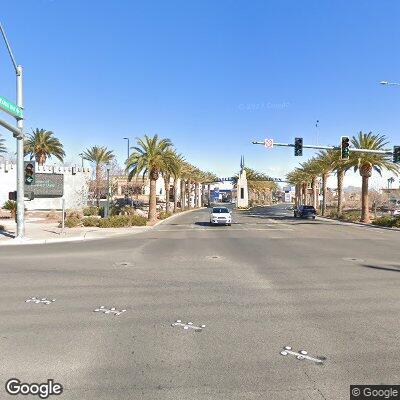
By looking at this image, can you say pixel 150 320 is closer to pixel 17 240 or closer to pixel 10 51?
pixel 17 240

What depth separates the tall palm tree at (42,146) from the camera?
53.2m

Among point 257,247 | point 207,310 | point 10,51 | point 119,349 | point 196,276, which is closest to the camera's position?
point 119,349

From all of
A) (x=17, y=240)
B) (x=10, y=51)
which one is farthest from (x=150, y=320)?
(x=10, y=51)

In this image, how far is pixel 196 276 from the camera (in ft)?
33.0

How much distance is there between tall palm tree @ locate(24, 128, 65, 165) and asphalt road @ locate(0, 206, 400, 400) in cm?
4619

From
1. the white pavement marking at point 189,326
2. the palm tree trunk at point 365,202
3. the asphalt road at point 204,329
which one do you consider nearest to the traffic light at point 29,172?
the asphalt road at point 204,329

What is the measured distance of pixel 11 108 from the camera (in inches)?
694

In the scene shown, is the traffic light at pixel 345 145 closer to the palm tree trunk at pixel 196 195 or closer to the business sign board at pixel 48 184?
the business sign board at pixel 48 184

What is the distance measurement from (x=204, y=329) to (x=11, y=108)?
16307mm

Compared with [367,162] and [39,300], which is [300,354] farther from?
[367,162]

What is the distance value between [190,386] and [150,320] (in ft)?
7.78

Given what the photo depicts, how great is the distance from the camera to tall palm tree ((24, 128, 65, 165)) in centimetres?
5319

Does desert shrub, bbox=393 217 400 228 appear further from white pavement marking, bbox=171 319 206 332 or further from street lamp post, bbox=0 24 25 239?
white pavement marking, bbox=171 319 206 332

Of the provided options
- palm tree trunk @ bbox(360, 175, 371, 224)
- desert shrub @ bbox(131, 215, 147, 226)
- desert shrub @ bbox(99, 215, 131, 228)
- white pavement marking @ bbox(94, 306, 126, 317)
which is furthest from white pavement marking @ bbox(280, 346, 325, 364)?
palm tree trunk @ bbox(360, 175, 371, 224)
